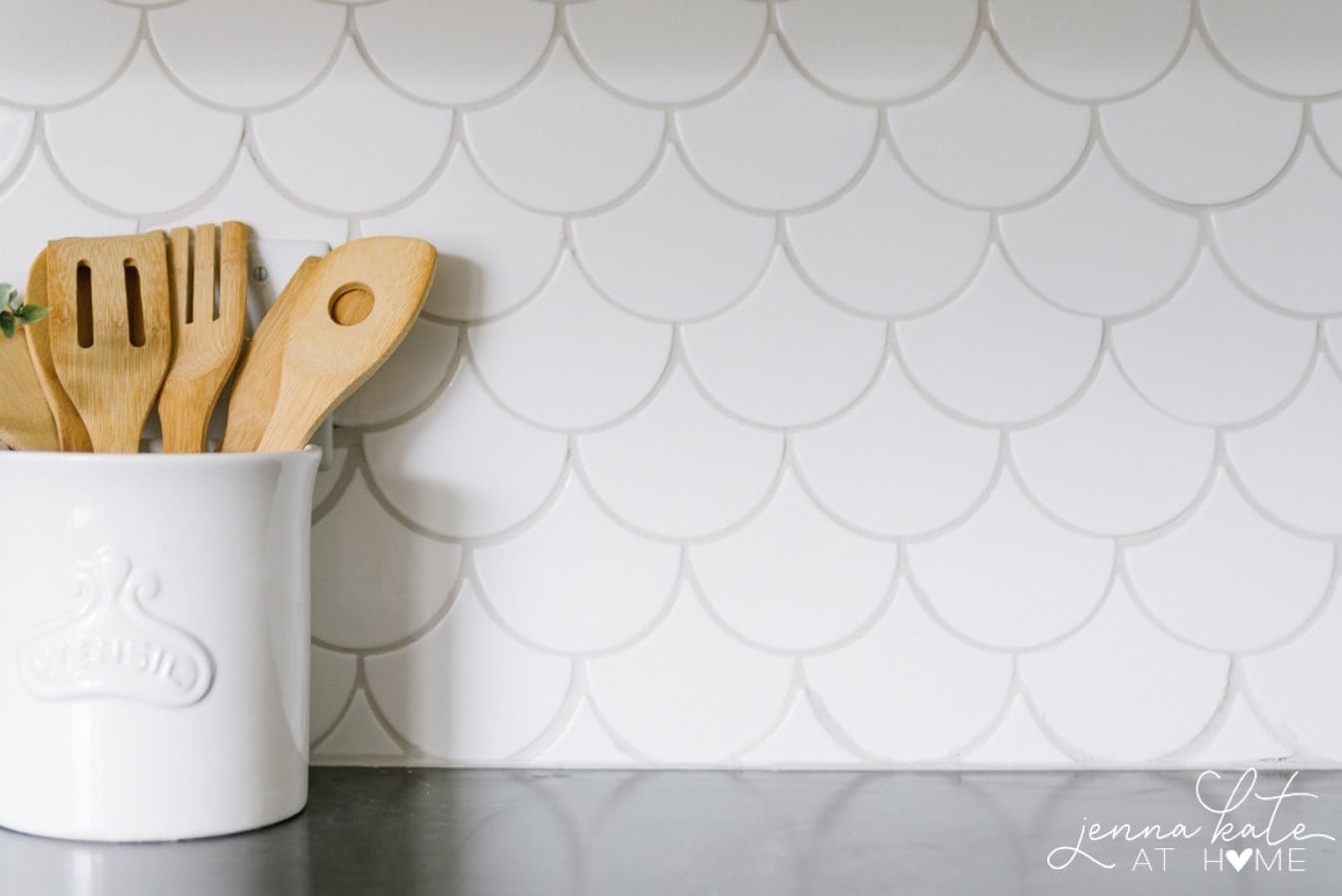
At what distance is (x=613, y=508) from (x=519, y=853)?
0.23 meters

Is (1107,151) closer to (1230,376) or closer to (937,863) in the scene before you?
(1230,376)

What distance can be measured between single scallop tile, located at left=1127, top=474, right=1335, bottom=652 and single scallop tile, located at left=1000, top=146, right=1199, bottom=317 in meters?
0.14

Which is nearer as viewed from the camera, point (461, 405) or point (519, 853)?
point (519, 853)

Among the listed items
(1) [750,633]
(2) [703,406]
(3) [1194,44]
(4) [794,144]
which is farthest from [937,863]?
(3) [1194,44]

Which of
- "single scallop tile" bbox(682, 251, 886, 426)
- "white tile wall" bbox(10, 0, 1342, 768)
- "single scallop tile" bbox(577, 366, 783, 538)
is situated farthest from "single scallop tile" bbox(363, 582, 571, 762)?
"single scallop tile" bbox(682, 251, 886, 426)

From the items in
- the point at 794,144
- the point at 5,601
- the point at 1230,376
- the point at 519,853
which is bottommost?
the point at 519,853

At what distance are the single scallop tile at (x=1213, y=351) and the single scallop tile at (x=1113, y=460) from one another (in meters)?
0.01

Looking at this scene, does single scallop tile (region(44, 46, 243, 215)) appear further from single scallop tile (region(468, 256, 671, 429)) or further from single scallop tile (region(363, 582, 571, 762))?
single scallop tile (region(363, 582, 571, 762))

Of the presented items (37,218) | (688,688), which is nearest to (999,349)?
(688,688)

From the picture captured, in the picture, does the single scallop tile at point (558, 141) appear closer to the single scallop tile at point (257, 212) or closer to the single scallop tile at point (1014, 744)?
the single scallop tile at point (257, 212)

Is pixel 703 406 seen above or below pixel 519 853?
above

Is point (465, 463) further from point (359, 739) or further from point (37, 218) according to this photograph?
point (37, 218)

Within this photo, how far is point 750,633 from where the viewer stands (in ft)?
2.48

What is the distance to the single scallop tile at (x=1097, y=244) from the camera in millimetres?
766
